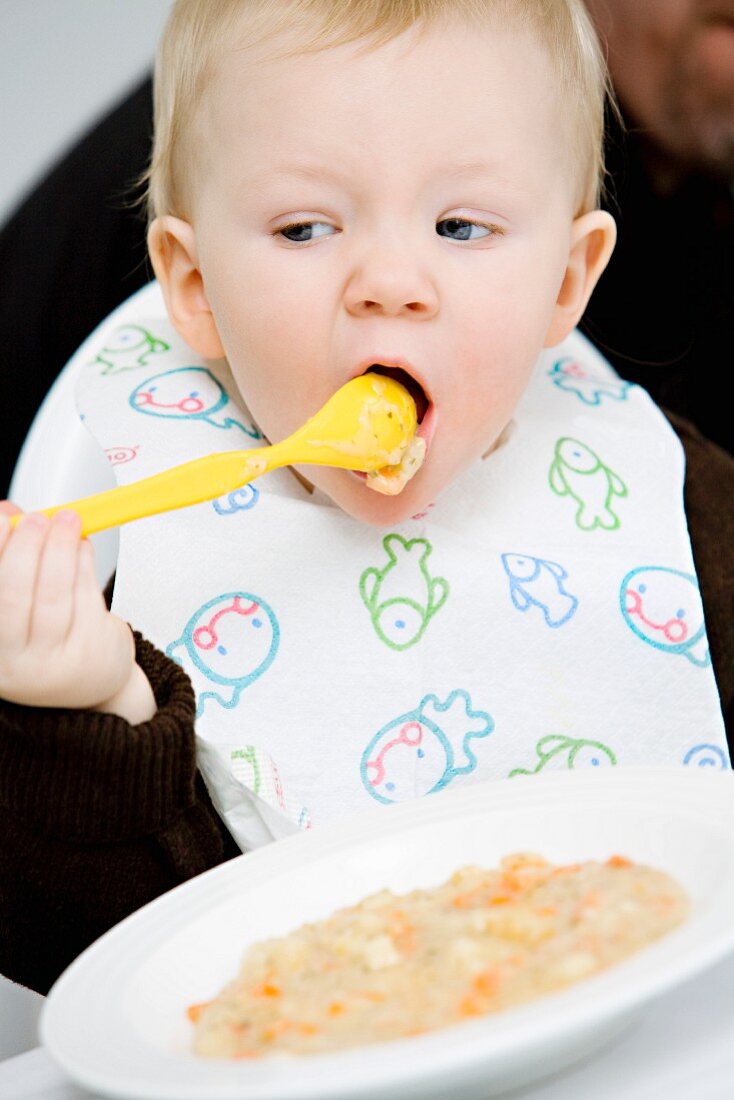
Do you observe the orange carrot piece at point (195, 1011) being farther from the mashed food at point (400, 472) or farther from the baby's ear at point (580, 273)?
the baby's ear at point (580, 273)

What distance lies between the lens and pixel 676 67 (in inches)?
72.9

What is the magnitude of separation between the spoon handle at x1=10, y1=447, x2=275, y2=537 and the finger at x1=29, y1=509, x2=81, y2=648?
2cm

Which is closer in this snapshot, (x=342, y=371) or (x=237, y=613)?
(x=342, y=371)

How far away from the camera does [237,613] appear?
1248 millimetres

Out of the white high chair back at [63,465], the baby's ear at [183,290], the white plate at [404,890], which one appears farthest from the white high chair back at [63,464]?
the white plate at [404,890]

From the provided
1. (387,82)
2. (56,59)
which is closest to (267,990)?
(387,82)

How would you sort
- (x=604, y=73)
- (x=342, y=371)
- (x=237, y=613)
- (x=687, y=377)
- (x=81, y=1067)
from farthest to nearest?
A: (x=687, y=377) → (x=604, y=73) → (x=237, y=613) → (x=342, y=371) → (x=81, y=1067)

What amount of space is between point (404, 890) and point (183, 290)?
763mm

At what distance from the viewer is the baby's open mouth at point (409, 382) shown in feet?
3.81

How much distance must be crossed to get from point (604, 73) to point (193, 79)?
0.48 m

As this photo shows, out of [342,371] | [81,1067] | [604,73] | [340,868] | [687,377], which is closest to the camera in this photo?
[81,1067]

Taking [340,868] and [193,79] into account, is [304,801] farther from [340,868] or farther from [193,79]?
[193,79]

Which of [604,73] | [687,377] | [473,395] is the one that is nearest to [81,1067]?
[473,395]

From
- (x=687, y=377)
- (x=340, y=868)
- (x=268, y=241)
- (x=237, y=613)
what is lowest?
(x=687, y=377)
